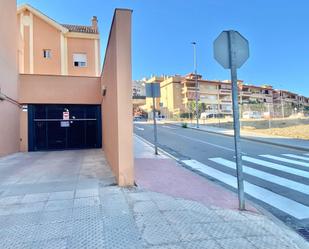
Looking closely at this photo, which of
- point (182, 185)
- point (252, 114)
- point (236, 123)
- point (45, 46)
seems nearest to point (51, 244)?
point (236, 123)

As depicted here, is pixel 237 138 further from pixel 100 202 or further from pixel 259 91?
pixel 259 91

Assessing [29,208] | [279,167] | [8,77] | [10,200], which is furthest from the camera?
[8,77]

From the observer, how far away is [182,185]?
6.23 metres

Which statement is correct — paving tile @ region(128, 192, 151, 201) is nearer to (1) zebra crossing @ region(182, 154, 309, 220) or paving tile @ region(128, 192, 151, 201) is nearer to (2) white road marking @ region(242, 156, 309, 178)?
(1) zebra crossing @ region(182, 154, 309, 220)

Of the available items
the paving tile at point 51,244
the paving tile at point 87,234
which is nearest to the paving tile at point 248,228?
the paving tile at point 87,234

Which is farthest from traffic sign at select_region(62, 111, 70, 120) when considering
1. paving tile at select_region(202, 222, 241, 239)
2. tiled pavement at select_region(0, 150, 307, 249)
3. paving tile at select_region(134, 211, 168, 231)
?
paving tile at select_region(202, 222, 241, 239)

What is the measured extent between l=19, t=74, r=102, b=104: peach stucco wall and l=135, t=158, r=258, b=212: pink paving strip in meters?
8.70

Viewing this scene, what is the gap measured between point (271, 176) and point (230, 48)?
4.62 m

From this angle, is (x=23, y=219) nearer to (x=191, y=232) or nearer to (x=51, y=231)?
(x=51, y=231)

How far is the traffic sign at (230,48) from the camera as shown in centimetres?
443

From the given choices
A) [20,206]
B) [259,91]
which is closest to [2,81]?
[20,206]

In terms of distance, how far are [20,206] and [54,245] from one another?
6.37 ft

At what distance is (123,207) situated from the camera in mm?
4441

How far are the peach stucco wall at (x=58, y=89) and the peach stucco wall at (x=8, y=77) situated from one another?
28.4 inches
